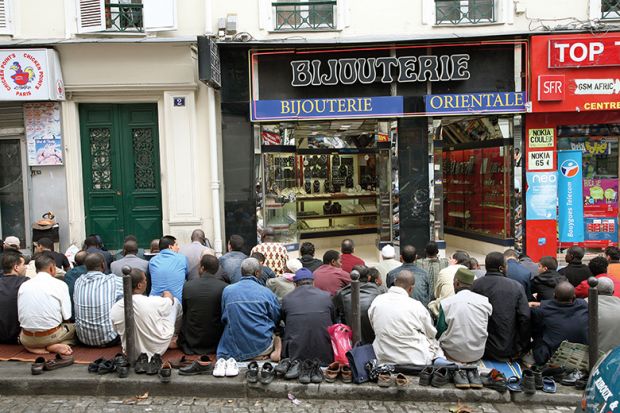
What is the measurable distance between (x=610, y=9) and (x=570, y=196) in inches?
143

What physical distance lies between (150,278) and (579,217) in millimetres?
8399

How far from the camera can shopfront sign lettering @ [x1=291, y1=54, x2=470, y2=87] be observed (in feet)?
34.5

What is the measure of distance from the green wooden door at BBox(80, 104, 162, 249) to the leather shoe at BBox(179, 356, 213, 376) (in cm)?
594

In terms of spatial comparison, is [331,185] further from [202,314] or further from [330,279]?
[202,314]

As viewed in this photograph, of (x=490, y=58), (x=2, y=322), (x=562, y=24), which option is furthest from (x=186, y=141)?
(x=562, y=24)

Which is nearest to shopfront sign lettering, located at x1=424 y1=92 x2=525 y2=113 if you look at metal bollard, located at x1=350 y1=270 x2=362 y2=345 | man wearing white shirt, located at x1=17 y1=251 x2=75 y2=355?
metal bollard, located at x1=350 y1=270 x2=362 y2=345

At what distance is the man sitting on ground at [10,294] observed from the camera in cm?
612

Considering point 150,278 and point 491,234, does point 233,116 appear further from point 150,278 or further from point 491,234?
point 491,234

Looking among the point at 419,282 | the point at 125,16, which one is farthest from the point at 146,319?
the point at 125,16

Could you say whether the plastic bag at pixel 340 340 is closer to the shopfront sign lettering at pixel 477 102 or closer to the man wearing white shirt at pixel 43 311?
the man wearing white shirt at pixel 43 311

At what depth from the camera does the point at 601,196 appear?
1120cm

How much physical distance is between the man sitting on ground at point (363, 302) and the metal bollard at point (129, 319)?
2.19m

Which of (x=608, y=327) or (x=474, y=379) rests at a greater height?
(x=608, y=327)

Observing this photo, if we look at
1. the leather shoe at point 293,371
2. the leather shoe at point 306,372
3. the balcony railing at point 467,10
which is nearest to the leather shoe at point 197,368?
the leather shoe at point 293,371
